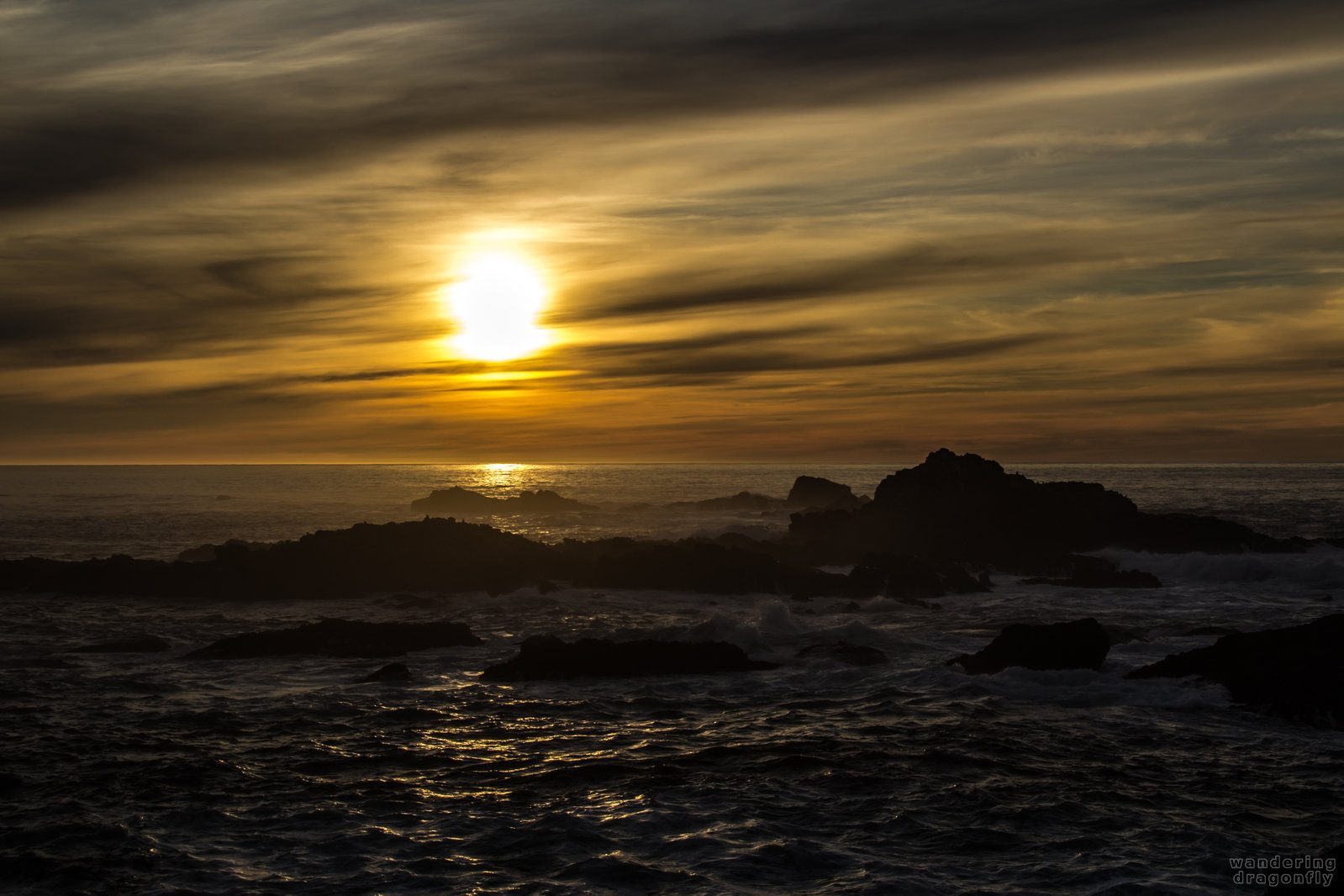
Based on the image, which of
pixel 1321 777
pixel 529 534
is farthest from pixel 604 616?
pixel 529 534

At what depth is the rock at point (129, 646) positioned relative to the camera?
2748 cm

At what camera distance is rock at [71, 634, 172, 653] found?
90.2ft

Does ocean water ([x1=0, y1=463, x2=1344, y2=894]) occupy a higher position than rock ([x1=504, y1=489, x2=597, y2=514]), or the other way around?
rock ([x1=504, y1=489, x2=597, y2=514])

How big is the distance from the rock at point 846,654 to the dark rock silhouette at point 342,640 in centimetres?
1053

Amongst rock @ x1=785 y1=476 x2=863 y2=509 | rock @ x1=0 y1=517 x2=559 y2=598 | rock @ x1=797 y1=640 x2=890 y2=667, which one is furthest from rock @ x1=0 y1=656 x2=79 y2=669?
rock @ x1=785 y1=476 x2=863 y2=509

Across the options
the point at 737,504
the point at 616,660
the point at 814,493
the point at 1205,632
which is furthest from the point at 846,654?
the point at 737,504

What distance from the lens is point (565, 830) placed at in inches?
556

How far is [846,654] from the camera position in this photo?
26453 millimetres

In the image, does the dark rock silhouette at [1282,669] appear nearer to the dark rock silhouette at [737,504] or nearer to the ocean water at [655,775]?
the ocean water at [655,775]

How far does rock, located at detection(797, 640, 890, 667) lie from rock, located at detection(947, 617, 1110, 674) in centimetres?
258

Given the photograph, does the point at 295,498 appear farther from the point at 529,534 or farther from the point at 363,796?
the point at 363,796

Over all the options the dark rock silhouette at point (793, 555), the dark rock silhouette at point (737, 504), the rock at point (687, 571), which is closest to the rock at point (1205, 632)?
the dark rock silhouette at point (793, 555)

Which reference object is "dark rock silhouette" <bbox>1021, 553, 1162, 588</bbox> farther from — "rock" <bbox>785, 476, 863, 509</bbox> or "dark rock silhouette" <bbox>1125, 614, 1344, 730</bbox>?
"rock" <bbox>785, 476, 863, 509</bbox>

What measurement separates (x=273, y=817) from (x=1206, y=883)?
13.3 metres
